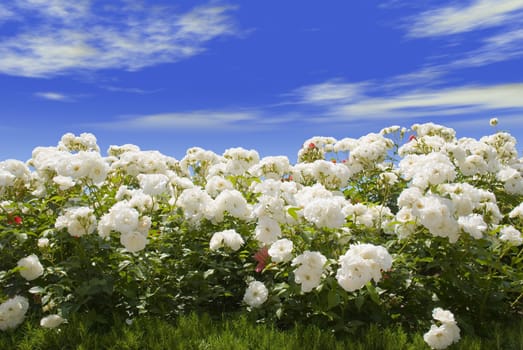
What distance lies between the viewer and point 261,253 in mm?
4707

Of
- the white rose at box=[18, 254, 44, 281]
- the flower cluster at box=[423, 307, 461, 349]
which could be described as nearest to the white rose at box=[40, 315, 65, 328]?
the white rose at box=[18, 254, 44, 281]

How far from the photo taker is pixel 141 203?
4570 millimetres

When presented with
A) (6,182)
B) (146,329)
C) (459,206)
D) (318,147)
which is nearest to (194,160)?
(318,147)

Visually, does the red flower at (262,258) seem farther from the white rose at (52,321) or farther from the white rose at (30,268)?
the white rose at (30,268)

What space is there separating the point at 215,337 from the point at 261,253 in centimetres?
86

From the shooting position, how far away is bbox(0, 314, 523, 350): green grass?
13.4ft

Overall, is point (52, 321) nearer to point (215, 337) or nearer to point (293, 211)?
point (215, 337)

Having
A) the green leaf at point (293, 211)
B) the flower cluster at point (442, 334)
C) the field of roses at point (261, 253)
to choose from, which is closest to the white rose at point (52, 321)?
the field of roses at point (261, 253)

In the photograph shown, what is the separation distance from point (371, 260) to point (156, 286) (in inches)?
83.6

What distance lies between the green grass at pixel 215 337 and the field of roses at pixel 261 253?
13cm

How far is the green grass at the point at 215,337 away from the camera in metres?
4.09

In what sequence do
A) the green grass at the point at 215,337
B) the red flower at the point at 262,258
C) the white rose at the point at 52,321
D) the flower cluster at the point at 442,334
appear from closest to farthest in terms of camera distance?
the flower cluster at the point at 442,334
the green grass at the point at 215,337
the white rose at the point at 52,321
the red flower at the point at 262,258

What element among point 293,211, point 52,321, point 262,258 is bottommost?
point 52,321

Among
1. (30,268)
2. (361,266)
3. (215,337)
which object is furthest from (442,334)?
(30,268)
